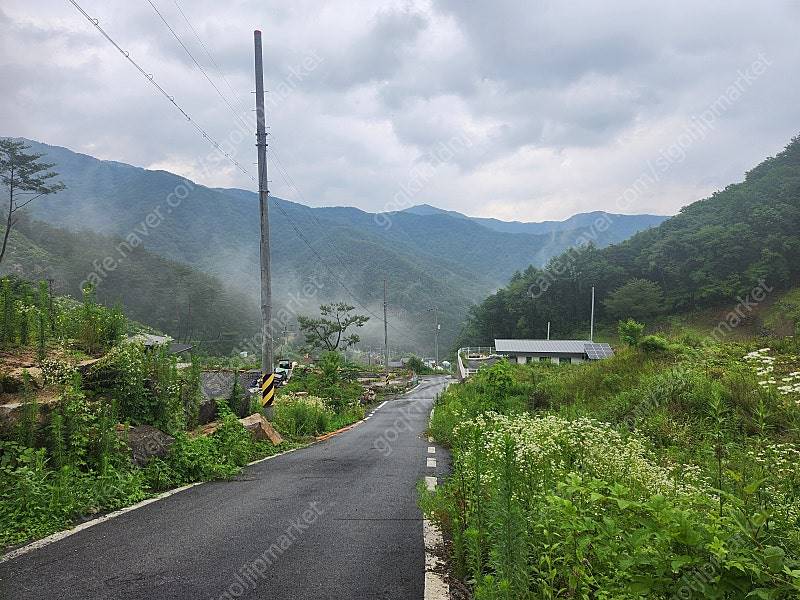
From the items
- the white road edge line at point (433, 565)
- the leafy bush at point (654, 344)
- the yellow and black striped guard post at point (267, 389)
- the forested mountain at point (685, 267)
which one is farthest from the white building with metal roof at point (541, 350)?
the white road edge line at point (433, 565)

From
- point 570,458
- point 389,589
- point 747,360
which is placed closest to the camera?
point 389,589

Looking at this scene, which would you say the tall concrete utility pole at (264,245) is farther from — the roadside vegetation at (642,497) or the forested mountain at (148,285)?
the forested mountain at (148,285)

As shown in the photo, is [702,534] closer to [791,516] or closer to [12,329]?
[791,516]

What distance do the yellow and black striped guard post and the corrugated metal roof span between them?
58.0m

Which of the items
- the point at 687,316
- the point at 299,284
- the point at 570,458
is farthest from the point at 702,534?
the point at 299,284

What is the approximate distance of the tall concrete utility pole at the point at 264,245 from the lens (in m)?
14.8

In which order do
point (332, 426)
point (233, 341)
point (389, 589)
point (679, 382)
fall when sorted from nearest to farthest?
point (389, 589) → point (679, 382) → point (332, 426) → point (233, 341)

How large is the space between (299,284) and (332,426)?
118 meters

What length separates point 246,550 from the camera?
4762mm

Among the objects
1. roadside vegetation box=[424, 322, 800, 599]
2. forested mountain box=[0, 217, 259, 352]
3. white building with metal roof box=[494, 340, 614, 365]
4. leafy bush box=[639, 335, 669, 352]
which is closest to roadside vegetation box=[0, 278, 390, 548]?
roadside vegetation box=[424, 322, 800, 599]

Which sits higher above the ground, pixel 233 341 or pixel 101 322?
pixel 101 322

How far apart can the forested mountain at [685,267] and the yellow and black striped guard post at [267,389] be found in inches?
2818

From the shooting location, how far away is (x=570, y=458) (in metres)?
5.06

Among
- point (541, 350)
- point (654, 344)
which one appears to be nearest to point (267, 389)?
point (654, 344)
